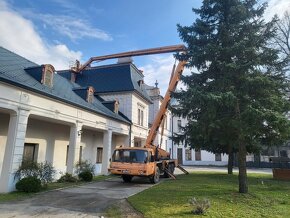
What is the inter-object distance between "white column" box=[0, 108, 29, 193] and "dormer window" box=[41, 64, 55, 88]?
3.51 meters

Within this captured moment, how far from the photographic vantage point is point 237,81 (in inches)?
516

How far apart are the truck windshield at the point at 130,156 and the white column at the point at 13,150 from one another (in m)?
6.16

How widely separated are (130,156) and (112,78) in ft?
45.2

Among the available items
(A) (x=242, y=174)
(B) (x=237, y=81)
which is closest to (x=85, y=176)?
(A) (x=242, y=174)

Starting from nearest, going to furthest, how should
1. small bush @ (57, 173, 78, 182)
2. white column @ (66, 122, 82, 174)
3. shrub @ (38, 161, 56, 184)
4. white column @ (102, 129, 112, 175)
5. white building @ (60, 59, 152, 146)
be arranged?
shrub @ (38, 161, 56, 184) → small bush @ (57, 173, 78, 182) → white column @ (66, 122, 82, 174) → white column @ (102, 129, 112, 175) → white building @ (60, 59, 152, 146)

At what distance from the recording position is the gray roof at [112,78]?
27.7 metres

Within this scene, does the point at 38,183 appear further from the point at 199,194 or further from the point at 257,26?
the point at 257,26

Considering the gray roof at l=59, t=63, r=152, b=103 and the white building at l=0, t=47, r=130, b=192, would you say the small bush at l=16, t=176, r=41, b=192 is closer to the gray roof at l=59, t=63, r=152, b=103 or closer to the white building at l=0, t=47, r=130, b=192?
the white building at l=0, t=47, r=130, b=192

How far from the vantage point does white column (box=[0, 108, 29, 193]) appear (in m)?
12.2

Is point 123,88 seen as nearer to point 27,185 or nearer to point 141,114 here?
point 141,114

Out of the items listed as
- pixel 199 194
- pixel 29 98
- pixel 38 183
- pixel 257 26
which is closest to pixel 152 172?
pixel 199 194

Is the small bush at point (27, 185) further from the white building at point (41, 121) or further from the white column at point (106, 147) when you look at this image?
the white column at point (106, 147)

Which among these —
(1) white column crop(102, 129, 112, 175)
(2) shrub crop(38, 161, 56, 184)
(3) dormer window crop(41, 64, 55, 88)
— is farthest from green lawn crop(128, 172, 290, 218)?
(1) white column crop(102, 129, 112, 175)

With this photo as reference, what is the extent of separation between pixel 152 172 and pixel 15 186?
795 cm
